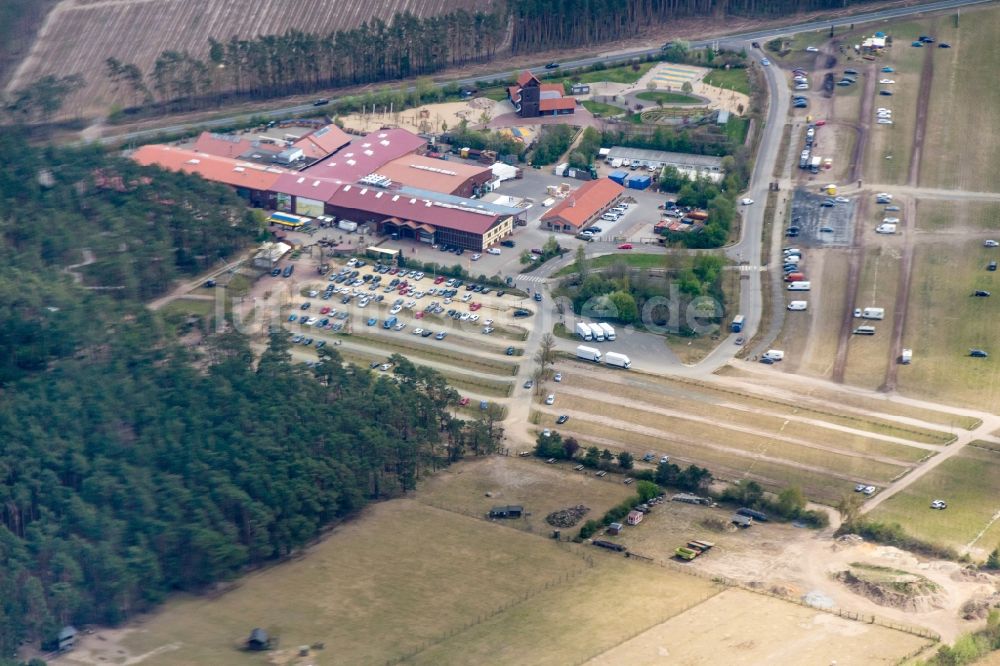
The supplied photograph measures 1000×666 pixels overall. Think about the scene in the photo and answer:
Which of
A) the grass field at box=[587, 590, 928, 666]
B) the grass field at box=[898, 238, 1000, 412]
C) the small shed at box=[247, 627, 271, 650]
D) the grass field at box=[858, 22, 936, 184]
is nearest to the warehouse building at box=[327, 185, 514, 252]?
the grass field at box=[898, 238, 1000, 412]

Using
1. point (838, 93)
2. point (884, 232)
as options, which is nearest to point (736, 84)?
point (838, 93)

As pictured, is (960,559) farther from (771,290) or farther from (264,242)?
(264,242)

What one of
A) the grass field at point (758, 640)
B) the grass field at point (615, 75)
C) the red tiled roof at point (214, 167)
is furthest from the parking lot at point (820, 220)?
the grass field at point (758, 640)

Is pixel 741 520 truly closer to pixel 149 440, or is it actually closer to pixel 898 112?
pixel 149 440

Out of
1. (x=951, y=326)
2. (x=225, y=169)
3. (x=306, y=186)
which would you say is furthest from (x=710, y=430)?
(x=225, y=169)

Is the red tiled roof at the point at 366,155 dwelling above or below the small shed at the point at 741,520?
above

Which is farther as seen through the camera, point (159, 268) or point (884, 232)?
point (884, 232)

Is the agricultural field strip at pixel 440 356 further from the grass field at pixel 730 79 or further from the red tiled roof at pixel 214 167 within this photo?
the grass field at pixel 730 79
